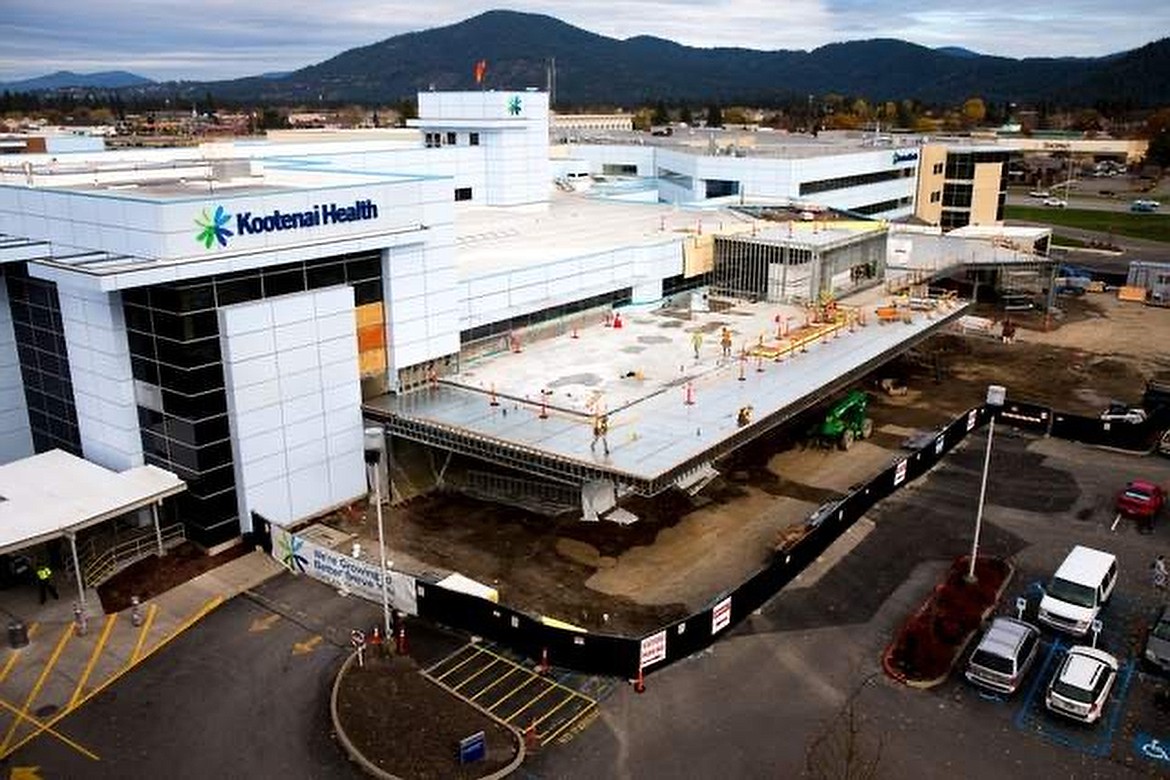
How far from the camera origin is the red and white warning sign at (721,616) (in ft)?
90.1

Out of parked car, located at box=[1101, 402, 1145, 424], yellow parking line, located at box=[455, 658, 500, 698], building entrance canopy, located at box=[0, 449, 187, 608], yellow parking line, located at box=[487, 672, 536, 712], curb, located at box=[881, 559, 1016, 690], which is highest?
building entrance canopy, located at box=[0, 449, 187, 608]

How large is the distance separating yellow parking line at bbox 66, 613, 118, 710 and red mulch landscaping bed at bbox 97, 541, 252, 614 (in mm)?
582

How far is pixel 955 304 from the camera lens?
5366cm

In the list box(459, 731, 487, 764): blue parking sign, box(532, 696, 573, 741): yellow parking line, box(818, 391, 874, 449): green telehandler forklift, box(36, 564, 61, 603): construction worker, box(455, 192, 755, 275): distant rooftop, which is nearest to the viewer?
box(459, 731, 487, 764): blue parking sign

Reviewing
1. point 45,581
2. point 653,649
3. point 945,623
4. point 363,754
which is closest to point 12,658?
point 45,581

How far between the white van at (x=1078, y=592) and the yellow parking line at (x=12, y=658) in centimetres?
3065

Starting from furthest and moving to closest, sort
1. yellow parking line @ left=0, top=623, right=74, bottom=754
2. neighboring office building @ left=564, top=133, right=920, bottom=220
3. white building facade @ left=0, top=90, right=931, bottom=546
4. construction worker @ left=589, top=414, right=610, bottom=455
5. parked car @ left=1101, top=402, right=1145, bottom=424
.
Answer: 1. neighboring office building @ left=564, top=133, right=920, bottom=220
2. parked car @ left=1101, top=402, right=1145, bottom=424
3. construction worker @ left=589, top=414, right=610, bottom=455
4. white building facade @ left=0, top=90, right=931, bottom=546
5. yellow parking line @ left=0, top=623, right=74, bottom=754

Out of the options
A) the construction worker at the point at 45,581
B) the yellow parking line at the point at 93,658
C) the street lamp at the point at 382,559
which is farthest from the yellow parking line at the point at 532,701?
the construction worker at the point at 45,581

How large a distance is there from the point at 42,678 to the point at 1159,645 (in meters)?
31.6

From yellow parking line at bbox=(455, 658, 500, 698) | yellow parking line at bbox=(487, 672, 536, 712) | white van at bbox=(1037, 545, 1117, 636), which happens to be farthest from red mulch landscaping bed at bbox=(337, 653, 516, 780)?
white van at bbox=(1037, 545, 1117, 636)

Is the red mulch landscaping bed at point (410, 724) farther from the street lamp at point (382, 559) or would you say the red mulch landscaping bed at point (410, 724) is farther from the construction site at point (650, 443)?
the construction site at point (650, 443)

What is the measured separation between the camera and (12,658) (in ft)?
89.5

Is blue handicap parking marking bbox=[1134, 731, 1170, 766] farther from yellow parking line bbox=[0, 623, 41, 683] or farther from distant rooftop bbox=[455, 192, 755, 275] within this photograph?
distant rooftop bbox=[455, 192, 755, 275]

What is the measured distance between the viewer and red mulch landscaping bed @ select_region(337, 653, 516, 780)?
73.8ft
